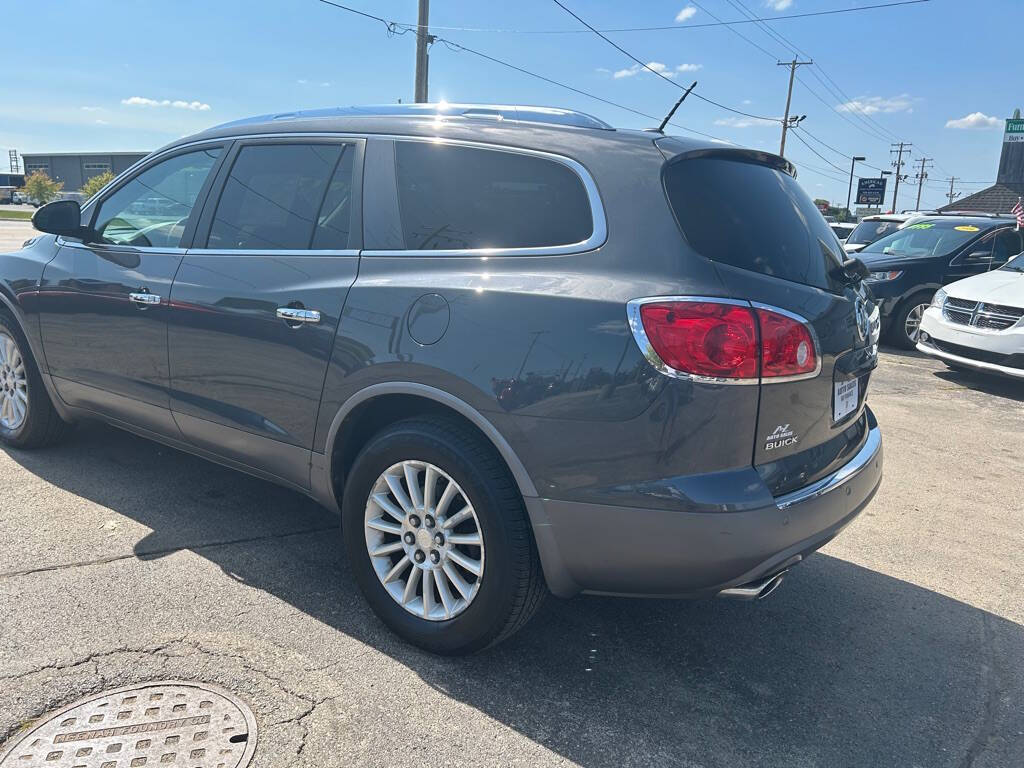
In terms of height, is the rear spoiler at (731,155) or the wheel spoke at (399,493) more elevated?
the rear spoiler at (731,155)

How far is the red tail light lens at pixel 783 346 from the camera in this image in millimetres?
2352

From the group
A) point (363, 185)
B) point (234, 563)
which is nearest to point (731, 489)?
point (363, 185)

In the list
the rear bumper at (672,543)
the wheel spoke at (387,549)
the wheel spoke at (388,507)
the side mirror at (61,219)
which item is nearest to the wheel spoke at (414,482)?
the wheel spoke at (388,507)

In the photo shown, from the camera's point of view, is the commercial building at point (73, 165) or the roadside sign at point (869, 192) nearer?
the roadside sign at point (869, 192)

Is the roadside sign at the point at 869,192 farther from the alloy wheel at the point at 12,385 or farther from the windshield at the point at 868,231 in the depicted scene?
the alloy wheel at the point at 12,385

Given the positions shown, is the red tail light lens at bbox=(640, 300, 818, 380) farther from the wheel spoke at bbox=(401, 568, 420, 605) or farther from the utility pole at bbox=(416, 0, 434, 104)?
the utility pole at bbox=(416, 0, 434, 104)

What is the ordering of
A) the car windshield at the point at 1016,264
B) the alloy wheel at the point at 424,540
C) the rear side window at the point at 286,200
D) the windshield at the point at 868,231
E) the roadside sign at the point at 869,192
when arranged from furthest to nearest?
the roadside sign at the point at 869,192, the windshield at the point at 868,231, the car windshield at the point at 1016,264, the rear side window at the point at 286,200, the alloy wheel at the point at 424,540

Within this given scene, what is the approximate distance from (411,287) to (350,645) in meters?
1.30

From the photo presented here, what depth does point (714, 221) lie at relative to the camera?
2.52 m

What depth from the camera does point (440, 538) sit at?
108 inches

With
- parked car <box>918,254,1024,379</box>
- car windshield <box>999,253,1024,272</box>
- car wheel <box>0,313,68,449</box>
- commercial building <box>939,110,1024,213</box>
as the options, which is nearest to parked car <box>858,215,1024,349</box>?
car windshield <box>999,253,1024,272</box>

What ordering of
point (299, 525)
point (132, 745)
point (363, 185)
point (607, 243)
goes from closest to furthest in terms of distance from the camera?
point (132, 745)
point (607, 243)
point (363, 185)
point (299, 525)

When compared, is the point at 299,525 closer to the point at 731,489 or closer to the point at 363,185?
the point at 363,185

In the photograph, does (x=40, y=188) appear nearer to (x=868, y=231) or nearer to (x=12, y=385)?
(x=868, y=231)
